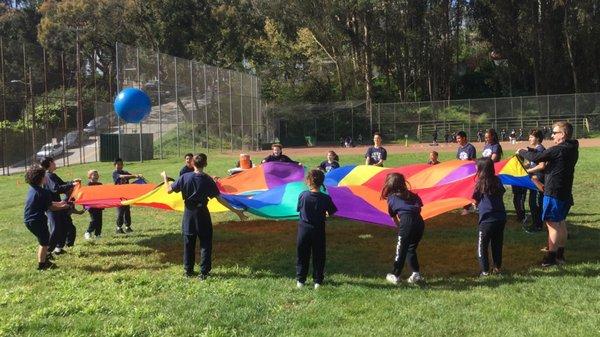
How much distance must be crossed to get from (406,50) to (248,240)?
134 ft

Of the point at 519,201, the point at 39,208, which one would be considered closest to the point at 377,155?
the point at 519,201

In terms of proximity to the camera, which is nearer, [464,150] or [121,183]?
[121,183]

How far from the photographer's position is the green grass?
4680 mm

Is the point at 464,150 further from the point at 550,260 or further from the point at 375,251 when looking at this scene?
the point at 550,260

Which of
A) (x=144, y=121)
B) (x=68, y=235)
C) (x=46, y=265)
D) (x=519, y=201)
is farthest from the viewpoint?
(x=144, y=121)

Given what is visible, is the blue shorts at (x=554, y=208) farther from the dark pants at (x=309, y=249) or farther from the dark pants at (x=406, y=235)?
the dark pants at (x=309, y=249)

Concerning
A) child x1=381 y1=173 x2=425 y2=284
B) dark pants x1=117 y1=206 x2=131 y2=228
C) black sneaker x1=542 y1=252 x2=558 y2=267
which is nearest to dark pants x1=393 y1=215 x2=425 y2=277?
child x1=381 y1=173 x2=425 y2=284

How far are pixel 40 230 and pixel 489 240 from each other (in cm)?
516

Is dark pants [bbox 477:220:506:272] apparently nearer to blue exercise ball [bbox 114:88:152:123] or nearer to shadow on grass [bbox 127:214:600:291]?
shadow on grass [bbox 127:214:600:291]

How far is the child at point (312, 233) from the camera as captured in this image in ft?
19.1

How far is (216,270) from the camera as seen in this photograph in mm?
6719

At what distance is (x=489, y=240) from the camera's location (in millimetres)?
6102

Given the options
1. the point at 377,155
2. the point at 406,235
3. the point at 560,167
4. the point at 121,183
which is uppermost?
the point at 377,155

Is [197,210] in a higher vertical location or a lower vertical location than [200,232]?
higher
